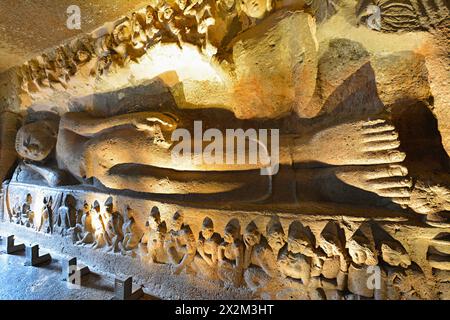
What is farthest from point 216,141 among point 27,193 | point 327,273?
point 27,193

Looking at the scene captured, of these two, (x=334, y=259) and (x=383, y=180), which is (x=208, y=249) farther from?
(x=383, y=180)

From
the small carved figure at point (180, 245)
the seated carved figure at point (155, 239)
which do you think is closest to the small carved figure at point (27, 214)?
the seated carved figure at point (155, 239)

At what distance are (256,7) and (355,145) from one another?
1258 millimetres

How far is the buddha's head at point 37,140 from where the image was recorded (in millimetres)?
3307

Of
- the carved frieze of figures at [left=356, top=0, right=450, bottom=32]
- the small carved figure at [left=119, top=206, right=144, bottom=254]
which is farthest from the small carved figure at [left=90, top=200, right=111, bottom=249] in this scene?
the carved frieze of figures at [left=356, top=0, right=450, bottom=32]

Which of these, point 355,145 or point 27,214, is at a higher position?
point 355,145

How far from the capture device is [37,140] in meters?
3.32

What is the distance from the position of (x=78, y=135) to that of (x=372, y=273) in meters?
2.97

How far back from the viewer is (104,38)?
2.75m

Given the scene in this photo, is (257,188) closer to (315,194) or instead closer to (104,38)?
(315,194)

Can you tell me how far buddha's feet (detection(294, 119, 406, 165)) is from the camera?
1502mm

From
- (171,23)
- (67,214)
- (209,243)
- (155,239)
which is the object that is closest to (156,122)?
(171,23)

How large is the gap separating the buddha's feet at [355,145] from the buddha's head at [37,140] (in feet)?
10.1

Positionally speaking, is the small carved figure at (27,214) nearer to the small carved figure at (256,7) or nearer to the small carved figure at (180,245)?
the small carved figure at (180,245)
